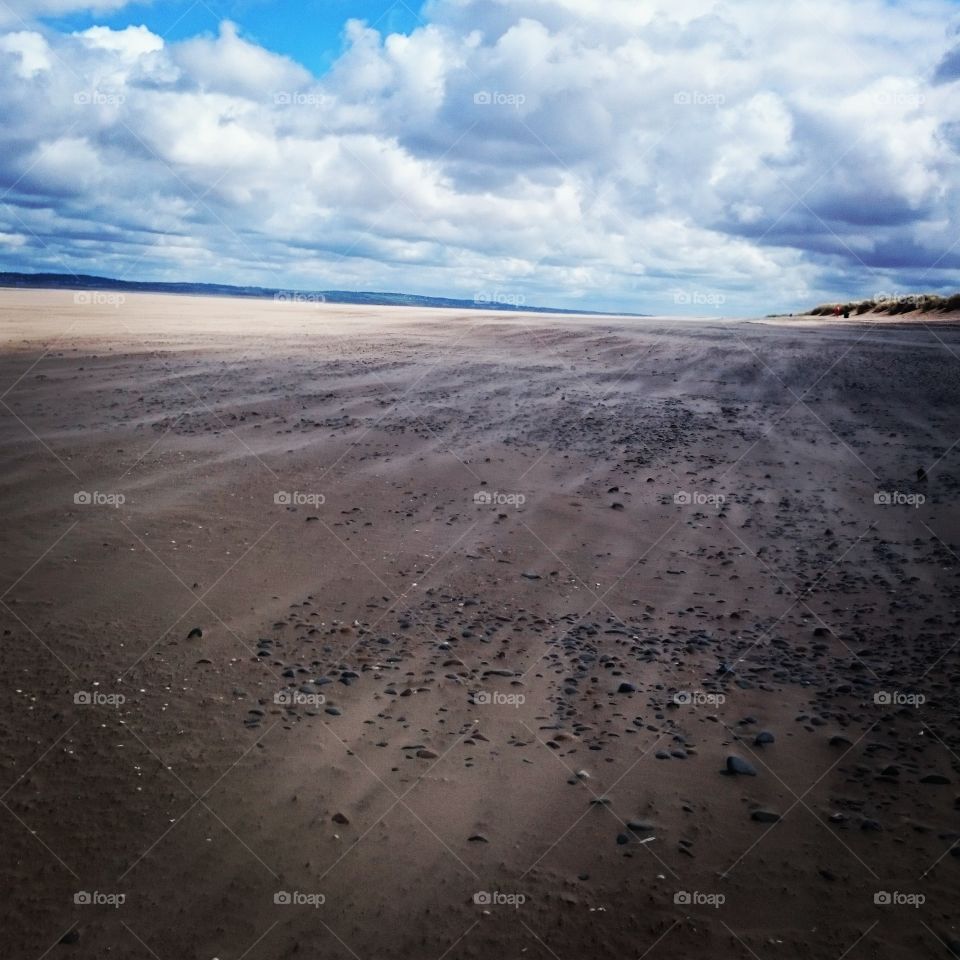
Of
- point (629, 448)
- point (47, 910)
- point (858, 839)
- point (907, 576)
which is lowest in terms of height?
point (47, 910)

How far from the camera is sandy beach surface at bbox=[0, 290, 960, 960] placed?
3582 millimetres

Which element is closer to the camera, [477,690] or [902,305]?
[477,690]

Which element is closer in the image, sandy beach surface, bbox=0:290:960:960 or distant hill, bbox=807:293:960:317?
sandy beach surface, bbox=0:290:960:960

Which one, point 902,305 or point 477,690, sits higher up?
point 902,305

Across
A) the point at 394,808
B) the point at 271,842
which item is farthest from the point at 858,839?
the point at 271,842

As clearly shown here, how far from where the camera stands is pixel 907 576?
7012 millimetres

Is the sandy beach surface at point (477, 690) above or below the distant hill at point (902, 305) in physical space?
below

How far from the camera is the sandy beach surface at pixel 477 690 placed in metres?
3.58

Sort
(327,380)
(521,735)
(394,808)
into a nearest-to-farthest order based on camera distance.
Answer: (394,808) < (521,735) < (327,380)

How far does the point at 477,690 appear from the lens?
17.0 feet

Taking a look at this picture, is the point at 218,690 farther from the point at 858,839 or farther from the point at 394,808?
the point at 858,839

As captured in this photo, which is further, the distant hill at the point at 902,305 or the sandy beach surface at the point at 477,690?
the distant hill at the point at 902,305

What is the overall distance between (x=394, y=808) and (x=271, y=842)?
2.09ft

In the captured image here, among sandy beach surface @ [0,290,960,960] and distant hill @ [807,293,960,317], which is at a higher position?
distant hill @ [807,293,960,317]
